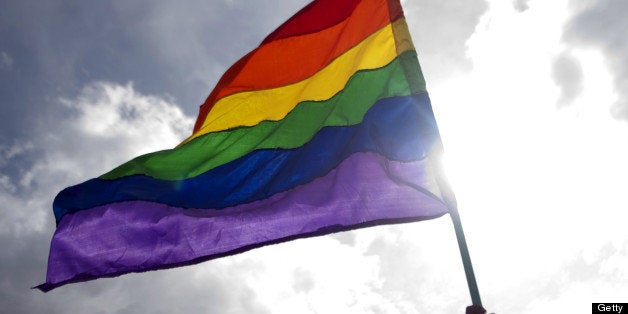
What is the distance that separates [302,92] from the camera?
7.55m

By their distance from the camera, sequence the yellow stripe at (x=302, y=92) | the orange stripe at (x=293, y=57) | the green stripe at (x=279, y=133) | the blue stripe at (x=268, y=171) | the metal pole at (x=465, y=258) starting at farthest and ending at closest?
1. the orange stripe at (x=293, y=57)
2. the yellow stripe at (x=302, y=92)
3. the green stripe at (x=279, y=133)
4. the blue stripe at (x=268, y=171)
5. the metal pole at (x=465, y=258)

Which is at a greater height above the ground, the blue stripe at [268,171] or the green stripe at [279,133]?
the green stripe at [279,133]

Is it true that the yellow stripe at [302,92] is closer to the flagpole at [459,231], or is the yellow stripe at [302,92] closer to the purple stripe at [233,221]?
the purple stripe at [233,221]

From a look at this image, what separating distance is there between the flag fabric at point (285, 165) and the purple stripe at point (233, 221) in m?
0.01

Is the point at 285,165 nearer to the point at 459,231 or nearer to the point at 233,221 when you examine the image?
the point at 233,221

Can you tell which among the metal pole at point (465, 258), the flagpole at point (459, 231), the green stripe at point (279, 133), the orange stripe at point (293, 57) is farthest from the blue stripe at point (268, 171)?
the orange stripe at point (293, 57)

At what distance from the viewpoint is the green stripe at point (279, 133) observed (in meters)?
6.27

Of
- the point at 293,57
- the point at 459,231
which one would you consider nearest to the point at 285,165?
the point at 293,57

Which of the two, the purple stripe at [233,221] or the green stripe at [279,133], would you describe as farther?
the green stripe at [279,133]

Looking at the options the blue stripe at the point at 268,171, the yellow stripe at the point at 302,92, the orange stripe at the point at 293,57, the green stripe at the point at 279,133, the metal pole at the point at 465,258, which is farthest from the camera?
the orange stripe at the point at 293,57

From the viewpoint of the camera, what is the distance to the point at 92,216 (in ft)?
22.0

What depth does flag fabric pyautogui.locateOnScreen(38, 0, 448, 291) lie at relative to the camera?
18.3 feet

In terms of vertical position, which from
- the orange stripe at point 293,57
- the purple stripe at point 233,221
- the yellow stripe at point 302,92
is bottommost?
the purple stripe at point 233,221

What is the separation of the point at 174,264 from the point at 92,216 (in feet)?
4.84
